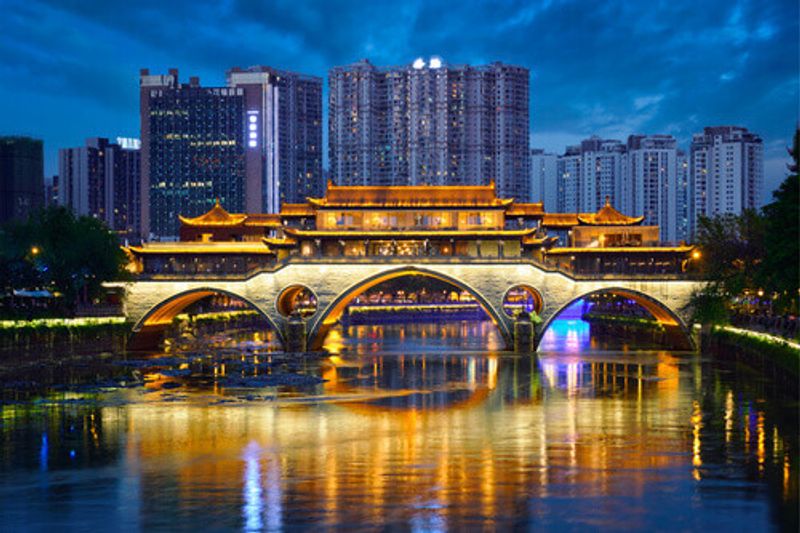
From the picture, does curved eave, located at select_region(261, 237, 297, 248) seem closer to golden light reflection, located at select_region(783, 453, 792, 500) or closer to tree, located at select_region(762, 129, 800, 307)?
tree, located at select_region(762, 129, 800, 307)

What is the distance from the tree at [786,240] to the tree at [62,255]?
39.6 metres

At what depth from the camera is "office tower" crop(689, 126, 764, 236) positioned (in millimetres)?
154875

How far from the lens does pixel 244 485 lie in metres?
Answer: 24.4

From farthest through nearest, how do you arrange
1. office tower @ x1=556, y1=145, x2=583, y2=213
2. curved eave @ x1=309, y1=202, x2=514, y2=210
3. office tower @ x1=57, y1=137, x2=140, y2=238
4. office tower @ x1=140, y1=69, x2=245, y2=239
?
office tower @ x1=57, y1=137, x2=140, y2=238
office tower @ x1=556, y1=145, x2=583, y2=213
office tower @ x1=140, y1=69, x2=245, y2=239
curved eave @ x1=309, y1=202, x2=514, y2=210

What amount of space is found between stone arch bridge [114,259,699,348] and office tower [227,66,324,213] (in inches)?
3730

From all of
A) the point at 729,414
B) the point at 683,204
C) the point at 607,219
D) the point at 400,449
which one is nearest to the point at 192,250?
the point at 607,219

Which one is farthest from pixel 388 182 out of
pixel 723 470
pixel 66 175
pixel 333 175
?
pixel 723 470

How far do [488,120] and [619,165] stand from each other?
31183 millimetres

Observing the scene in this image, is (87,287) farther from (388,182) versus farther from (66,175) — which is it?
(66,175)

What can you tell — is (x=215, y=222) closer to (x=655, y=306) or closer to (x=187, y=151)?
(x=655, y=306)

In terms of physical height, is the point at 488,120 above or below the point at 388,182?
above

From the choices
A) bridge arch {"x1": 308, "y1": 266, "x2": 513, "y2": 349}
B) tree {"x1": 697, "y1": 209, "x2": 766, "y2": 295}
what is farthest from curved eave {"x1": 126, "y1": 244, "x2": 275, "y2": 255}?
tree {"x1": 697, "y1": 209, "x2": 766, "y2": 295}

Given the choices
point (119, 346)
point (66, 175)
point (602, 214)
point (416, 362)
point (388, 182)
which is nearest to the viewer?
point (416, 362)

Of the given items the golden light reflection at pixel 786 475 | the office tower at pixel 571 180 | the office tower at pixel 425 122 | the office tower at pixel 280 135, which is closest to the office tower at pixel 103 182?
the office tower at pixel 280 135
